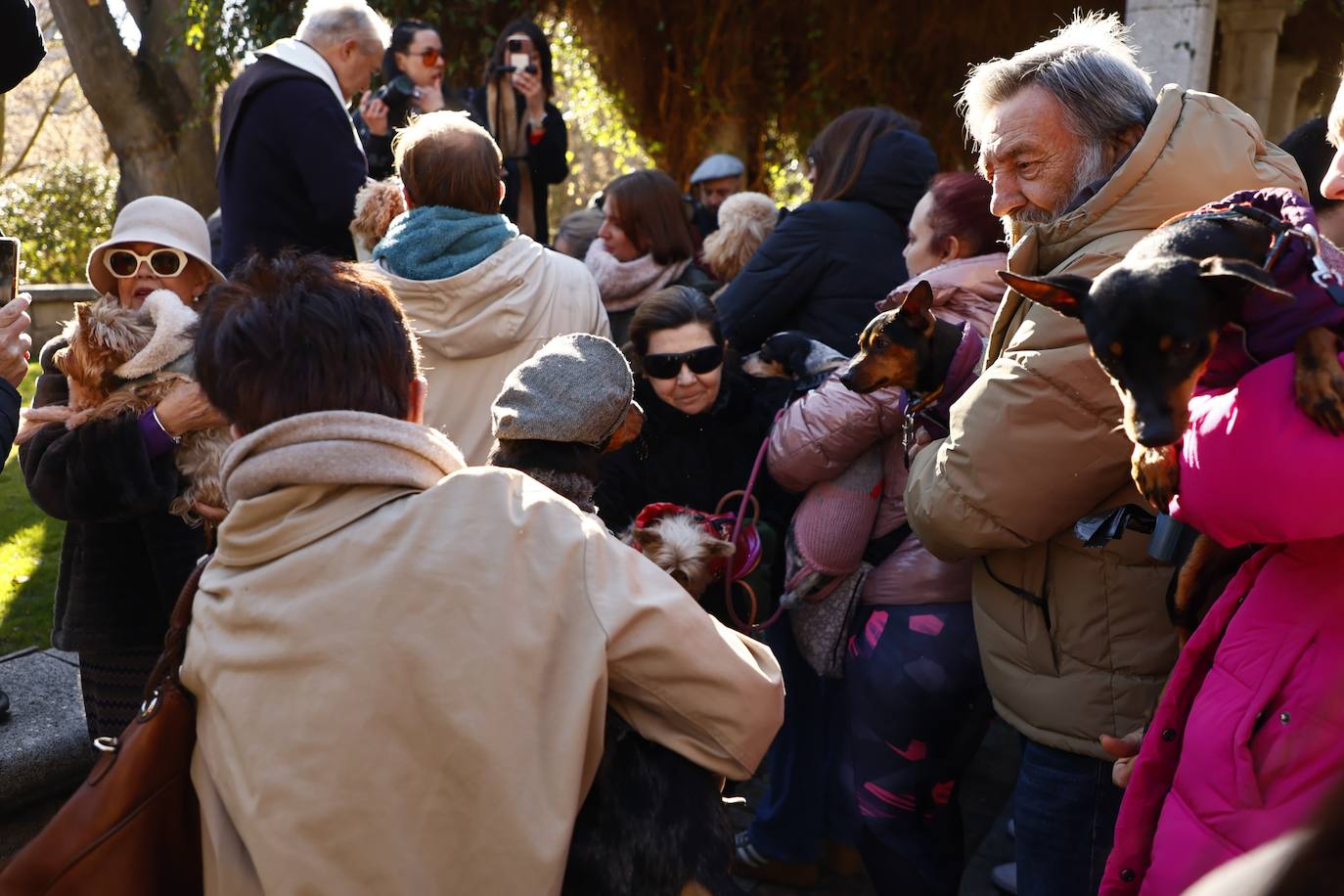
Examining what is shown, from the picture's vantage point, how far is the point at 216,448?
306 centimetres

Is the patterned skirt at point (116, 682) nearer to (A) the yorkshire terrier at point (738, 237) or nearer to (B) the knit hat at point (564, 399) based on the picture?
(B) the knit hat at point (564, 399)

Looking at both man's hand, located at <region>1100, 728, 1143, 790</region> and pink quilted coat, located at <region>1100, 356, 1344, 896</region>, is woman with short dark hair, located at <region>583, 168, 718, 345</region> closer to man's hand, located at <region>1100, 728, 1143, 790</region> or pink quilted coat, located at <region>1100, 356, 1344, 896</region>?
man's hand, located at <region>1100, 728, 1143, 790</region>

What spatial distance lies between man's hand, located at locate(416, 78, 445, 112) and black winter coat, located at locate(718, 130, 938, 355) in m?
2.43

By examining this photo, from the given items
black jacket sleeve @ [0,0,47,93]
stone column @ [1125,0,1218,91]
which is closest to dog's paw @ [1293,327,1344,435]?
black jacket sleeve @ [0,0,47,93]

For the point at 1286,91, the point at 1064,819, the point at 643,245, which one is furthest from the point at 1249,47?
the point at 1064,819

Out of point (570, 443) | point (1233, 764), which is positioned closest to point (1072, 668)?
point (1233, 764)

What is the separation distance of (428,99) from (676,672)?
439 cm

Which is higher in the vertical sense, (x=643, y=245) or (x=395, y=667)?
(x=395, y=667)

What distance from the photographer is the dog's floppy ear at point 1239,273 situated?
1532 mm

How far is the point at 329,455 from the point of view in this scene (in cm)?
164

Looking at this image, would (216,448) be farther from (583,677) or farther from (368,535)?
(583,677)

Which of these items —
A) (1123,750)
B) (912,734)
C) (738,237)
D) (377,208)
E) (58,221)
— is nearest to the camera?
(1123,750)

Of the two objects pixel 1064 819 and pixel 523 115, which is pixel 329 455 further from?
pixel 523 115

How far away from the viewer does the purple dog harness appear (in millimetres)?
1621
